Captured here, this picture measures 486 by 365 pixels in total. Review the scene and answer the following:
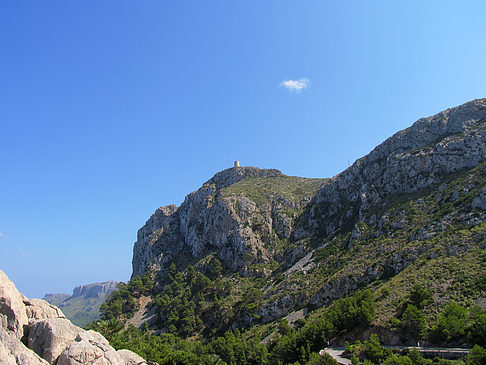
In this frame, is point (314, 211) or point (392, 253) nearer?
point (392, 253)

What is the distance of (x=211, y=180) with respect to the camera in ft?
615

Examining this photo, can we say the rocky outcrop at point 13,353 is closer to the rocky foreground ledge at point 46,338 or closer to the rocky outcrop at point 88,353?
the rocky foreground ledge at point 46,338

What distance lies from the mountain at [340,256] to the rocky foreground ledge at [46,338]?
44.3m

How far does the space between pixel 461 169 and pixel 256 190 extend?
298 feet

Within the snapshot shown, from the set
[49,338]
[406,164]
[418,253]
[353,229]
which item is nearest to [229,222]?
[353,229]

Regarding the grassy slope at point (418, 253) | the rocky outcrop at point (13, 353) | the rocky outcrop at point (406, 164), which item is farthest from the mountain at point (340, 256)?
the rocky outcrop at point (13, 353)

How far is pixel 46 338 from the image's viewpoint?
21.6 meters

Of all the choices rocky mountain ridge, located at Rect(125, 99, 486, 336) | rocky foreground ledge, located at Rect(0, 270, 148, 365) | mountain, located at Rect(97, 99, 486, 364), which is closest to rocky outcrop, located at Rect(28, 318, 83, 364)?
rocky foreground ledge, located at Rect(0, 270, 148, 365)

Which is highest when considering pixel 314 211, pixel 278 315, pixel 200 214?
pixel 200 214

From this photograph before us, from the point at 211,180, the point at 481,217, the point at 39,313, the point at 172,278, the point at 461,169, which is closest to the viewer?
the point at 39,313

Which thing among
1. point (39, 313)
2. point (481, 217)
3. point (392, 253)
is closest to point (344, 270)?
point (392, 253)

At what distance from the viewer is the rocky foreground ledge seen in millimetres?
20641

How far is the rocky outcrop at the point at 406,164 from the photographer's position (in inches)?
3516

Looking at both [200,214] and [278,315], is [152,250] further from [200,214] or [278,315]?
[278,315]
